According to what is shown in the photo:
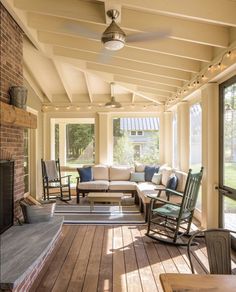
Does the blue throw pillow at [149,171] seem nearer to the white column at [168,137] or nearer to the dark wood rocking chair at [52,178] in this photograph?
the white column at [168,137]

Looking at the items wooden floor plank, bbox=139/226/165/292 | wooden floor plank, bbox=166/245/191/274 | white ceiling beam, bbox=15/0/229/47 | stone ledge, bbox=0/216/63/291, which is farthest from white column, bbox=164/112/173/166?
stone ledge, bbox=0/216/63/291

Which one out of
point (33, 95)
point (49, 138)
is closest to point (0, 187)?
point (33, 95)

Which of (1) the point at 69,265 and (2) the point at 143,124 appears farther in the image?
(2) the point at 143,124

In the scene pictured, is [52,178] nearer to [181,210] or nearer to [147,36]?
[181,210]

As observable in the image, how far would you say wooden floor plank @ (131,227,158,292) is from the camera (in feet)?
9.62

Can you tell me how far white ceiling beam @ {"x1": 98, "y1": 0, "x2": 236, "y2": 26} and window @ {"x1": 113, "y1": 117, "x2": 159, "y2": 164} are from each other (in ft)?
18.1

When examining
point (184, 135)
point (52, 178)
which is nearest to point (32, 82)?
point (52, 178)

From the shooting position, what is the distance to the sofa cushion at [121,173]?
25.2 ft

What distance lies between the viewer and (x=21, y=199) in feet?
A: 13.4

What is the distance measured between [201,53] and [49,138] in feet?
18.0

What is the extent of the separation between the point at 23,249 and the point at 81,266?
83 centimetres

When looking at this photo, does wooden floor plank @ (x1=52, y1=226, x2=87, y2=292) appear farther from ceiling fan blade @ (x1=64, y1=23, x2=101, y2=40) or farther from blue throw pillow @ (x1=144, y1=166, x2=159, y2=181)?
blue throw pillow @ (x1=144, y1=166, x2=159, y2=181)

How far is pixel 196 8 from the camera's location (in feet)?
9.55

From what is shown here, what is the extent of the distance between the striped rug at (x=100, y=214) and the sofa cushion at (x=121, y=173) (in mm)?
1167
